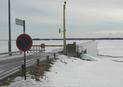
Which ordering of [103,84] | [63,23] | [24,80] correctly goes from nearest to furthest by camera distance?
1. [24,80]
2. [103,84]
3. [63,23]

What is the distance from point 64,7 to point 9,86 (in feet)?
83.9

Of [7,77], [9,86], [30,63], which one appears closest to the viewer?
[9,86]

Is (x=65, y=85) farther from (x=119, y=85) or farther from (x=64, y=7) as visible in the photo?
(x=64, y=7)

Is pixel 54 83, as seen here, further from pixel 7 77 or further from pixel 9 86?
pixel 9 86

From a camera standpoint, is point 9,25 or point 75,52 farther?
point 75,52

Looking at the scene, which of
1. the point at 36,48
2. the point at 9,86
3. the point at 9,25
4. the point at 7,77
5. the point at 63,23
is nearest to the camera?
the point at 9,86

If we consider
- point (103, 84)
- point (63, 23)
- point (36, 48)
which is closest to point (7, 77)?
point (103, 84)

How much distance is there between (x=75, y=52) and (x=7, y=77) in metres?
30.4

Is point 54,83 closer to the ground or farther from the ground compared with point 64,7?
closer to the ground

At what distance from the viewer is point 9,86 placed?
13445mm

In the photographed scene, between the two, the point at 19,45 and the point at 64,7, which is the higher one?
the point at 64,7

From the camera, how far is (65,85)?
16094mm

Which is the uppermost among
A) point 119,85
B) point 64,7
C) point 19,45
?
point 64,7

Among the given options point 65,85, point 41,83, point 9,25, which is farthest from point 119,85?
point 9,25
